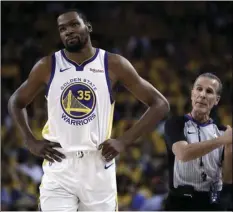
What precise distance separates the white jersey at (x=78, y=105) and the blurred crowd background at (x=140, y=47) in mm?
4033

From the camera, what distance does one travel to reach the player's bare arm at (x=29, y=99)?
370 centimetres

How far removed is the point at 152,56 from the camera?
9.23 m

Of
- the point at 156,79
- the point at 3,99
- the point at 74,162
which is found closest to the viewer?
Result: the point at 74,162

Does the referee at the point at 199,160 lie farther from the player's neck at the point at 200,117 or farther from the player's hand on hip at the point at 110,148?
the player's hand on hip at the point at 110,148

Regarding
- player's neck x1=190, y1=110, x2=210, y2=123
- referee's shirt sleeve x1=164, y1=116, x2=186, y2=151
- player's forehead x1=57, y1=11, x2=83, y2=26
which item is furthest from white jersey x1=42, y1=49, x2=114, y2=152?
player's neck x1=190, y1=110, x2=210, y2=123

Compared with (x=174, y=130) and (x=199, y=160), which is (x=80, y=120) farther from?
(x=199, y=160)

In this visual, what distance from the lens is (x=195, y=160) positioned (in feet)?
12.3

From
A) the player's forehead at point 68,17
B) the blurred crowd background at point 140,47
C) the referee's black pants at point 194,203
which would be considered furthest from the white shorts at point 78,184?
the blurred crowd background at point 140,47

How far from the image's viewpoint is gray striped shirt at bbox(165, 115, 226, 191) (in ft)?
12.3

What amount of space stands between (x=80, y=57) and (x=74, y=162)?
694 millimetres

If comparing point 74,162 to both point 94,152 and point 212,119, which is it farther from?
point 212,119

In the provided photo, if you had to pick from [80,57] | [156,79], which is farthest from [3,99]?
[80,57]

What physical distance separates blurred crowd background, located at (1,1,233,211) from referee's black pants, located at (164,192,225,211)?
382 centimetres

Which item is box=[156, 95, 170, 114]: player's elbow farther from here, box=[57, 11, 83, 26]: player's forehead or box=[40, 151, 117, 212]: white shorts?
box=[57, 11, 83, 26]: player's forehead
